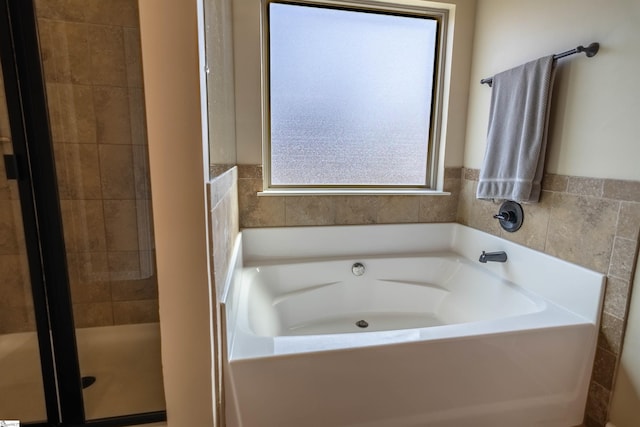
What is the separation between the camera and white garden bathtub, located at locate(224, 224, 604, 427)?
1.14 meters

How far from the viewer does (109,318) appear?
174cm

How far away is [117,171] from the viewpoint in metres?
1.62

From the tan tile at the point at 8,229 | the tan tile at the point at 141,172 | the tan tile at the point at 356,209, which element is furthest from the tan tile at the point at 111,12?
the tan tile at the point at 356,209

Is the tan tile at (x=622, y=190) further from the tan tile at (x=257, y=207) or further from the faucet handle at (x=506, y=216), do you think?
the tan tile at (x=257, y=207)

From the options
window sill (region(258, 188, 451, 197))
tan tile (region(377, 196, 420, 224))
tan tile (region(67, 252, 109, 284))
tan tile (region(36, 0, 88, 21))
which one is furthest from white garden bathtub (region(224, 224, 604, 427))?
tan tile (region(36, 0, 88, 21))

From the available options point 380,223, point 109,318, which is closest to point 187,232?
point 109,318

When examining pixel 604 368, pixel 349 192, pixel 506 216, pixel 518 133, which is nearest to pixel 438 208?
pixel 506 216

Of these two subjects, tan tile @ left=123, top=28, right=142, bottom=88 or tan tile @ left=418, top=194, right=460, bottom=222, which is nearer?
tan tile @ left=123, top=28, right=142, bottom=88

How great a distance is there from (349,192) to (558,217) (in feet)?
3.74

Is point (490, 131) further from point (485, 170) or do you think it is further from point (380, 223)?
point (380, 223)

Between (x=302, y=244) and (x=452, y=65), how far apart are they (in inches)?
61.0

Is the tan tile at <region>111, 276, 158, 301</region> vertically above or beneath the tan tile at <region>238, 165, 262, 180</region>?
beneath

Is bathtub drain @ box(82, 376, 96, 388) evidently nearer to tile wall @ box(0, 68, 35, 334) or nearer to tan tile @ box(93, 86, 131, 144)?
tile wall @ box(0, 68, 35, 334)

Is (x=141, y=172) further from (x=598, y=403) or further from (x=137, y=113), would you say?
(x=598, y=403)
